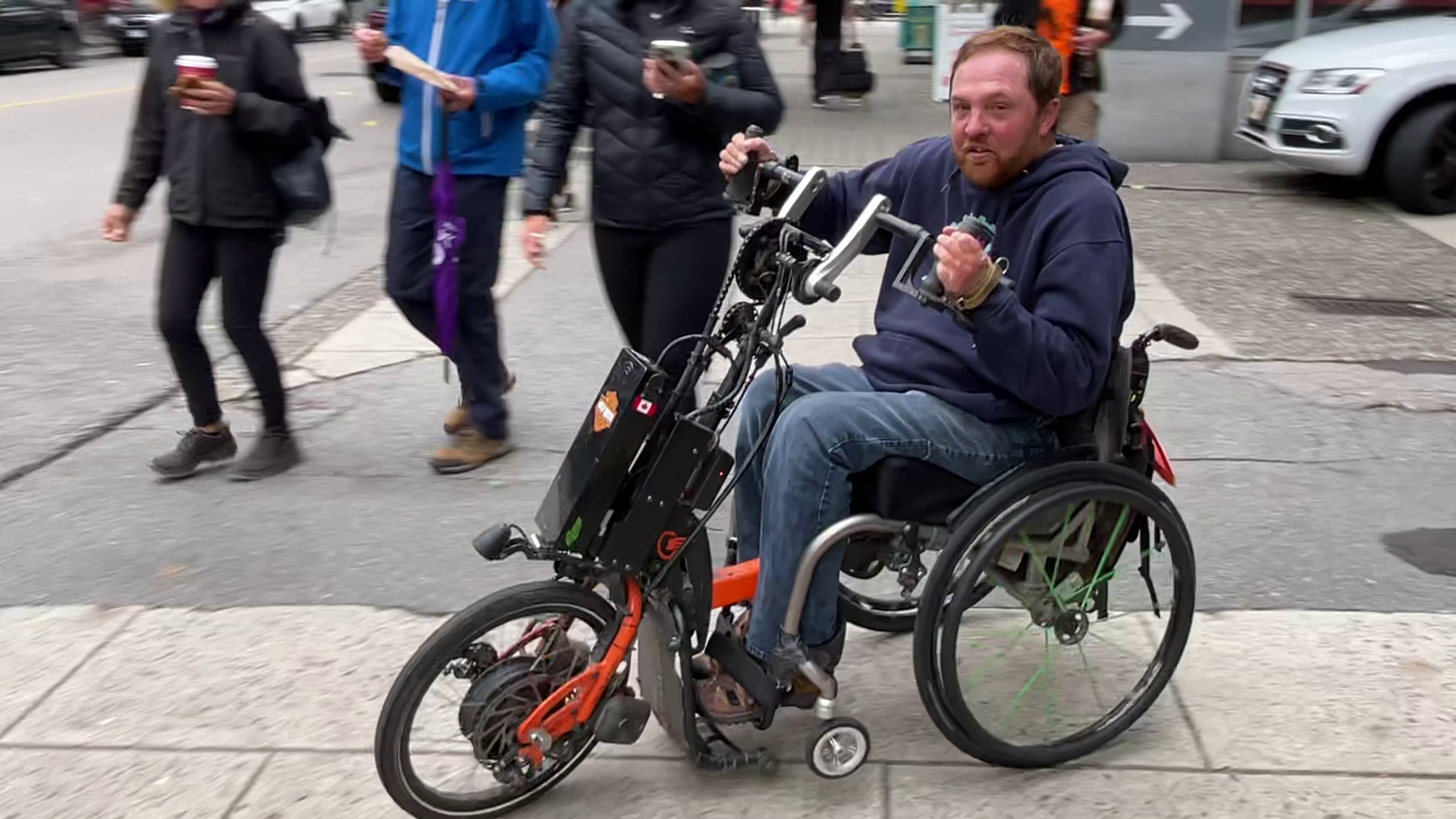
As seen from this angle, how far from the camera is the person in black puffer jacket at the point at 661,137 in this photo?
3.68 m

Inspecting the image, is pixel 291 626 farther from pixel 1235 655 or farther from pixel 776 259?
pixel 1235 655

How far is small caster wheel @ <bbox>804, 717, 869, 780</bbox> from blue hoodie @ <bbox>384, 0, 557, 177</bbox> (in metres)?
2.39

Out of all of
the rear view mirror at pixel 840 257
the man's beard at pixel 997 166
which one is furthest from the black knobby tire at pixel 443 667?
the man's beard at pixel 997 166

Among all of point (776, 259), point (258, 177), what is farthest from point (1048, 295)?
point (258, 177)

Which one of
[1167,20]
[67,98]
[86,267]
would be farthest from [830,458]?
[67,98]

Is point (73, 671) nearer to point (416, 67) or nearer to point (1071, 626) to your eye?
point (416, 67)

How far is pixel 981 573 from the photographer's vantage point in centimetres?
256

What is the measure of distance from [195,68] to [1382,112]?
7333 mm

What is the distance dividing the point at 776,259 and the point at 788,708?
43.0 inches

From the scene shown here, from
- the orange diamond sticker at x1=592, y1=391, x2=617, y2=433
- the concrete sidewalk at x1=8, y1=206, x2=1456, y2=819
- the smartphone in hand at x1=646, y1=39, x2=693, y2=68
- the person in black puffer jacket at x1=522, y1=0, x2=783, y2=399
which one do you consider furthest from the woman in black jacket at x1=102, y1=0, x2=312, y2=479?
the orange diamond sticker at x1=592, y1=391, x2=617, y2=433

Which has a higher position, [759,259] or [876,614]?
[759,259]

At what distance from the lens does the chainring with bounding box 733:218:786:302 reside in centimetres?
264

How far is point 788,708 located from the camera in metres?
3.04

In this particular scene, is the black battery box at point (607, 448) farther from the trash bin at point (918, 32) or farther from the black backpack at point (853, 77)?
the trash bin at point (918, 32)
